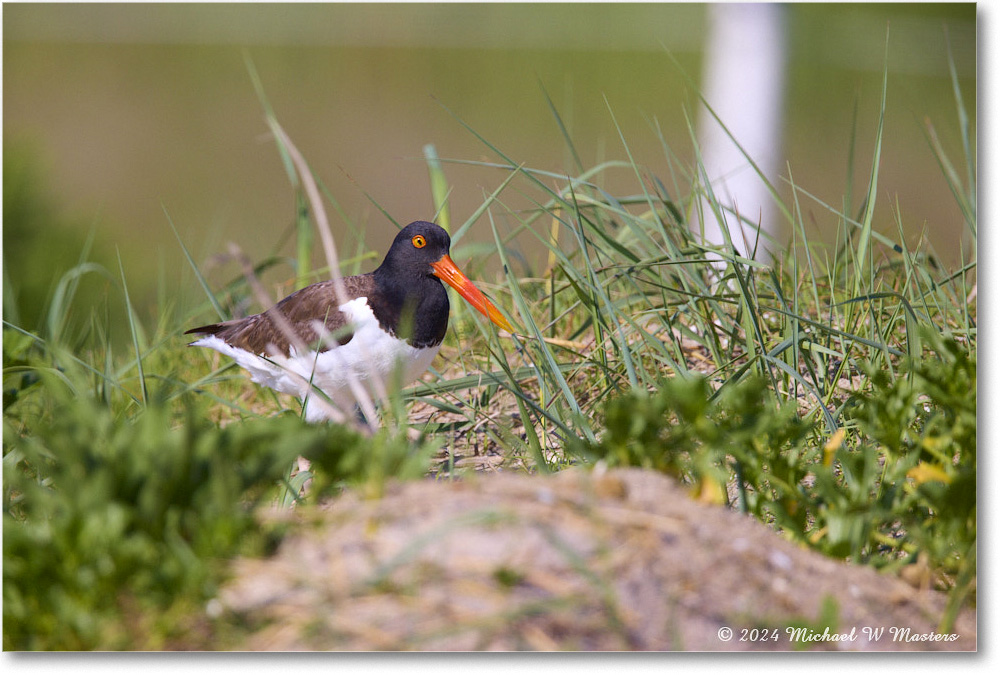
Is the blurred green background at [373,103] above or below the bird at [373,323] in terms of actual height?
above

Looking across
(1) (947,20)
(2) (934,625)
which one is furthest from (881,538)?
(1) (947,20)

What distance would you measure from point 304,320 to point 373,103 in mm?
2341

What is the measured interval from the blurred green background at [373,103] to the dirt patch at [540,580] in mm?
1029

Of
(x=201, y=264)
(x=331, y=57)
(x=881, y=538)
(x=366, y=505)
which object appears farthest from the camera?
(x=201, y=264)

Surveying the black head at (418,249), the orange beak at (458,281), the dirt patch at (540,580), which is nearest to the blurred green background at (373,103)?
the black head at (418,249)

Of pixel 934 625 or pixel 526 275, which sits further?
pixel 526 275

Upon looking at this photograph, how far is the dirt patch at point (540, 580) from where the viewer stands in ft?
4.61

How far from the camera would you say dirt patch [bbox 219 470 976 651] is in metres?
1.41

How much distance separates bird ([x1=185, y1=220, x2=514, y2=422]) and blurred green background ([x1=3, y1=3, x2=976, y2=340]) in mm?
344

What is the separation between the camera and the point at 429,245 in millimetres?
2848

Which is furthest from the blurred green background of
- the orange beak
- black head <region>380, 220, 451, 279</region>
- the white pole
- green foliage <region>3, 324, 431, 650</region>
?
green foliage <region>3, 324, 431, 650</region>

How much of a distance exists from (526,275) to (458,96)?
0.98 meters

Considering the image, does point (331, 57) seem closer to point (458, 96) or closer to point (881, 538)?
point (458, 96)

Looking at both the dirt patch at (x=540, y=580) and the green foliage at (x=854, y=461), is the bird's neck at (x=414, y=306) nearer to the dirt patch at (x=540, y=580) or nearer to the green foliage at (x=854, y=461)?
the green foliage at (x=854, y=461)
